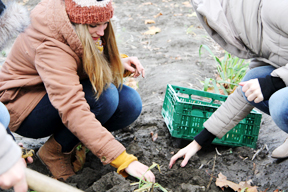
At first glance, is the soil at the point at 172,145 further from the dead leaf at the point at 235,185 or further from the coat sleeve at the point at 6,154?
the coat sleeve at the point at 6,154

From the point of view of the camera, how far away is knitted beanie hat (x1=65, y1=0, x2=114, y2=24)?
143 centimetres

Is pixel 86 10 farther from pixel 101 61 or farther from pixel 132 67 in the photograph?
pixel 132 67

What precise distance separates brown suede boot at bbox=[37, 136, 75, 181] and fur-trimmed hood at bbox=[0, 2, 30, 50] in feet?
2.38

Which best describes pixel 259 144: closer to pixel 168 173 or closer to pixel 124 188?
pixel 168 173

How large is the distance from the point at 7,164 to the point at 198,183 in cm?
115

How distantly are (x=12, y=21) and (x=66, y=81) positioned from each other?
0.39m

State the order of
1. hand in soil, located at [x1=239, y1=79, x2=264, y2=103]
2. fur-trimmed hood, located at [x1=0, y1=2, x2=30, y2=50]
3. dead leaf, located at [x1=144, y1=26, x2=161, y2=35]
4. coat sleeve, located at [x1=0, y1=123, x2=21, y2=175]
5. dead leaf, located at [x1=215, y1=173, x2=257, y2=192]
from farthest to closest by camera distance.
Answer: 1. dead leaf, located at [x1=144, y1=26, x2=161, y2=35]
2. dead leaf, located at [x1=215, y1=173, x2=257, y2=192]
3. hand in soil, located at [x1=239, y1=79, x2=264, y2=103]
4. fur-trimmed hood, located at [x1=0, y1=2, x2=30, y2=50]
5. coat sleeve, located at [x1=0, y1=123, x2=21, y2=175]

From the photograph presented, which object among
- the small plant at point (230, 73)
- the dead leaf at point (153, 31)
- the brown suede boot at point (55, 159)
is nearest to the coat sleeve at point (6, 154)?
the brown suede boot at point (55, 159)

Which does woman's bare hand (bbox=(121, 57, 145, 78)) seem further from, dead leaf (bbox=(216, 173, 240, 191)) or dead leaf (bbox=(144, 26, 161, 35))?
dead leaf (bbox=(144, 26, 161, 35))

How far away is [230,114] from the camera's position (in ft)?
5.91

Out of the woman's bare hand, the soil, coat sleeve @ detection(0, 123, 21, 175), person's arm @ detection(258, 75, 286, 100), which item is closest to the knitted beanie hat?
the soil

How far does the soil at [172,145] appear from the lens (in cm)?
170

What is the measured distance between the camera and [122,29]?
4680mm

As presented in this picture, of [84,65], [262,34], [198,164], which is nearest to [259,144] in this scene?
[198,164]
